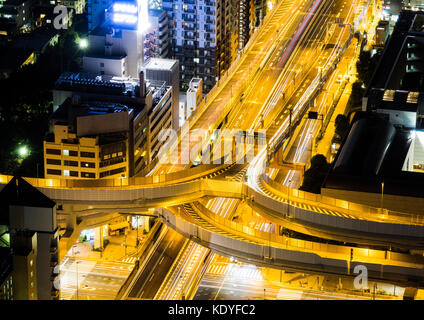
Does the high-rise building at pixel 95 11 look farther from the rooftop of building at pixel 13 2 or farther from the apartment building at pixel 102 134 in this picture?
the apartment building at pixel 102 134

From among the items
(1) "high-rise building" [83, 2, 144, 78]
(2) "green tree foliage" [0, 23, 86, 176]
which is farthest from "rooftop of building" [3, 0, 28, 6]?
(1) "high-rise building" [83, 2, 144, 78]

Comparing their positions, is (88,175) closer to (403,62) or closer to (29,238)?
(29,238)

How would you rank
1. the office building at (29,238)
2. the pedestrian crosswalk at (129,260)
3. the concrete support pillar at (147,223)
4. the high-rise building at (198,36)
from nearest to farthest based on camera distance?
the office building at (29,238)
the pedestrian crosswalk at (129,260)
the concrete support pillar at (147,223)
the high-rise building at (198,36)

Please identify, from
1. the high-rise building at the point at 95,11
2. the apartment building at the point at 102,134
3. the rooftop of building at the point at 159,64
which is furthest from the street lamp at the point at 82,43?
the apartment building at the point at 102,134

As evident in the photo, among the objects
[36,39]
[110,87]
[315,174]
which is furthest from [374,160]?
[36,39]

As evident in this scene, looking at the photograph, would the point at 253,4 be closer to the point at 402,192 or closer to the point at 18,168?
the point at 18,168

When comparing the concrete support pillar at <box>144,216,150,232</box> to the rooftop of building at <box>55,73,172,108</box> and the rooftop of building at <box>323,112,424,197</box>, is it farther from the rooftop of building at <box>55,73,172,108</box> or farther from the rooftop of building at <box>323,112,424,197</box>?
the rooftop of building at <box>323,112,424,197</box>
